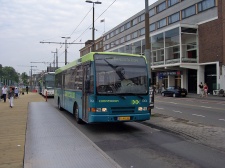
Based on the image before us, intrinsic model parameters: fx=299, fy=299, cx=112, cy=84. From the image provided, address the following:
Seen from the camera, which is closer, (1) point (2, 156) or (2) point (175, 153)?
(1) point (2, 156)

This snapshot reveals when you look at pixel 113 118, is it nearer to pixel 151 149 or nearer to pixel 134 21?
pixel 151 149

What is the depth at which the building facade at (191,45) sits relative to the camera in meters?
38.3

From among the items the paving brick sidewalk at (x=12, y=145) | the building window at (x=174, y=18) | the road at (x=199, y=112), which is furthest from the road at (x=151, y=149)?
the building window at (x=174, y=18)

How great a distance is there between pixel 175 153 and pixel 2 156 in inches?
160

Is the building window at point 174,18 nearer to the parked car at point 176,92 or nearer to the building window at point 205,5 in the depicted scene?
the building window at point 205,5

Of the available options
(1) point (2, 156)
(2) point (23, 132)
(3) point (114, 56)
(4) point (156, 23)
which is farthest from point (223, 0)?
(1) point (2, 156)

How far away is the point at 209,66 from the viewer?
4066 centimetres

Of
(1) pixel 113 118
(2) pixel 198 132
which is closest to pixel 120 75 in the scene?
(1) pixel 113 118

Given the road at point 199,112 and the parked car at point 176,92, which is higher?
the parked car at point 176,92

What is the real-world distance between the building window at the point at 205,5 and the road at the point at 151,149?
33.5 meters

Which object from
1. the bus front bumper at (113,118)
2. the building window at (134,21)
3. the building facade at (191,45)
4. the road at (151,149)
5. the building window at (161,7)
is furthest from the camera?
the building window at (134,21)

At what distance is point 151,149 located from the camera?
7.84 meters

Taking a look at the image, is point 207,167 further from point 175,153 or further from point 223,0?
point 223,0

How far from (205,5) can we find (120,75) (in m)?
35.5
